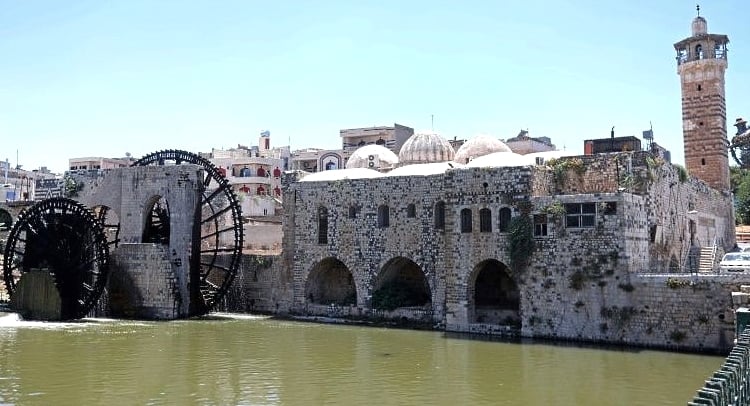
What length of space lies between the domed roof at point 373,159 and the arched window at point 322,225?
5916 mm

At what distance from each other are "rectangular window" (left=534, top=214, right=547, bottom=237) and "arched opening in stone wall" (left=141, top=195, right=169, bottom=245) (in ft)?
43.2

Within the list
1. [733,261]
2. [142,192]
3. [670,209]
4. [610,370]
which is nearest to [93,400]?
[610,370]

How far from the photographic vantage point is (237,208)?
2378 centimetres

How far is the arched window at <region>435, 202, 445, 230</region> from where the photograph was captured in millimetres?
20031

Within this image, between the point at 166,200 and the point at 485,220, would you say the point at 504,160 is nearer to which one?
the point at 485,220

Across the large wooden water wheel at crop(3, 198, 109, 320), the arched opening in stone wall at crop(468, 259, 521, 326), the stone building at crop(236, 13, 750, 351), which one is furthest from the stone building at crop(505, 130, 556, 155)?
the large wooden water wheel at crop(3, 198, 109, 320)

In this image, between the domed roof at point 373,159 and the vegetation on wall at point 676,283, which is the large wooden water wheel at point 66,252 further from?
the vegetation on wall at point 676,283

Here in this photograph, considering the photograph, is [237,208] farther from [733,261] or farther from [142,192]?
[733,261]

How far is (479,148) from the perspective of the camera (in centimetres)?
2575

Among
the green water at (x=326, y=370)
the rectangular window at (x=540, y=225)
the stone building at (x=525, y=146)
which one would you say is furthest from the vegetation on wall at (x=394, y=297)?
the stone building at (x=525, y=146)

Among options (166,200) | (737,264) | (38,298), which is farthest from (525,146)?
(38,298)

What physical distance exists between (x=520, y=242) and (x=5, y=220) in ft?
82.1

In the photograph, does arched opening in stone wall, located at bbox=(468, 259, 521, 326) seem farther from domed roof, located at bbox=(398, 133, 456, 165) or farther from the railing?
the railing

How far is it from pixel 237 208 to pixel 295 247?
2.77 meters
